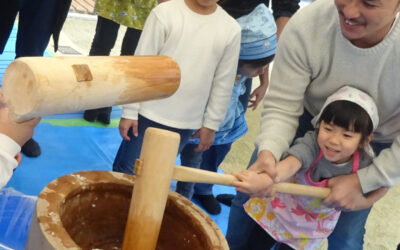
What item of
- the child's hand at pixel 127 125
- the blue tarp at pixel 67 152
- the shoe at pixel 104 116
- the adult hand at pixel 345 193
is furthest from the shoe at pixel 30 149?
the adult hand at pixel 345 193

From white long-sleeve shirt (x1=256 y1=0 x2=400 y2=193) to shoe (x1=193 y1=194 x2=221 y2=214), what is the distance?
88cm

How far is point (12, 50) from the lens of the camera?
116 inches

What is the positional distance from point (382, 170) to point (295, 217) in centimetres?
29

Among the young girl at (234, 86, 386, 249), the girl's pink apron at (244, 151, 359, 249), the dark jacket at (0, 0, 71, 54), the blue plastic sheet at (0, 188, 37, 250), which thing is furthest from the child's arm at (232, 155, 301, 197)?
the dark jacket at (0, 0, 71, 54)

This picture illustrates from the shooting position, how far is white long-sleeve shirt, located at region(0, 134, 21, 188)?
881 millimetres

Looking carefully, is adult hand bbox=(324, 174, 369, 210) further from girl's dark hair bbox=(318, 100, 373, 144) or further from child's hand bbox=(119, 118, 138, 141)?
child's hand bbox=(119, 118, 138, 141)

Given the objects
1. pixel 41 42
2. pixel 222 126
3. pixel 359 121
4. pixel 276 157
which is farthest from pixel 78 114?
pixel 359 121

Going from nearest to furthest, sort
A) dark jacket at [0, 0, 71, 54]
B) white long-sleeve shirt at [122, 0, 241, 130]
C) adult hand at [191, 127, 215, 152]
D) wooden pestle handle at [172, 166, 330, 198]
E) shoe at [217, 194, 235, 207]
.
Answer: wooden pestle handle at [172, 166, 330, 198]
white long-sleeve shirt at [122, 0, 241, 130]
adult hand at [191, 127, 215, 152]
dark jacket at [0, 0, 71, 54]
shoe at [217, 194, 235, 207]

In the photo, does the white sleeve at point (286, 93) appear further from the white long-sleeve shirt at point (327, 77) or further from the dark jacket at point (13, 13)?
the dark jacket at point (13, 13)

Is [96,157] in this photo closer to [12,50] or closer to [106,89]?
[12,50]

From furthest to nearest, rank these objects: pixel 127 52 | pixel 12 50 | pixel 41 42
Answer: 1. pixel 12 50
2. pixel 127 52
3. pixel 41 42

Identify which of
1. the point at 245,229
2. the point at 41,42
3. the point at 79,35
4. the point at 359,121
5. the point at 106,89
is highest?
the point at 106,89

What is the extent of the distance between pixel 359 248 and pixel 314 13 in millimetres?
730

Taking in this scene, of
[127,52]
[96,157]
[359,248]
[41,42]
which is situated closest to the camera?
[359,248]
